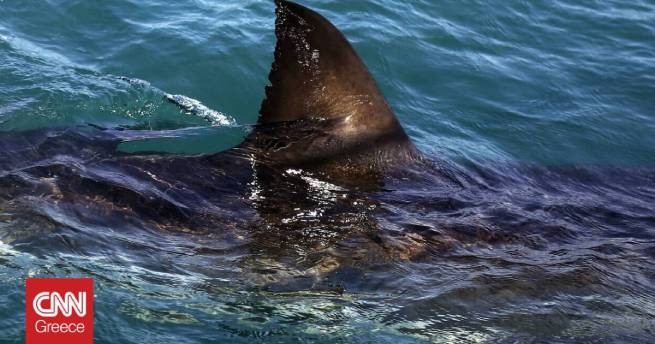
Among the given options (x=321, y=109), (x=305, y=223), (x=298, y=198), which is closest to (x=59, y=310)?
(x=305, y=223)

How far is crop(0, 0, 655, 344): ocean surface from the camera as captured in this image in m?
5.08

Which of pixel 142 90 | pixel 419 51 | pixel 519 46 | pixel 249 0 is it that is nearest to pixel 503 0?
pixel 519 46

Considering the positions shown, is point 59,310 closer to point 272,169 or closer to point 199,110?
point 272,169

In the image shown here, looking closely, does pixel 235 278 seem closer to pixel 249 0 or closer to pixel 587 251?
pixel 587 251

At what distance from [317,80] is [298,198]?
2.83 feet

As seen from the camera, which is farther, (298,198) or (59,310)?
(298,198)

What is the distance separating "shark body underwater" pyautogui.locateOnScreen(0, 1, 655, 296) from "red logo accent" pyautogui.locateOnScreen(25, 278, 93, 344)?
336 mm

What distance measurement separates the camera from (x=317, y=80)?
5938 millimetres

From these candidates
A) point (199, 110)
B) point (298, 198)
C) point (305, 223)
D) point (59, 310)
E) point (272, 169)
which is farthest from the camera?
point (199, 110)

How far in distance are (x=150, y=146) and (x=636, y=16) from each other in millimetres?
8527

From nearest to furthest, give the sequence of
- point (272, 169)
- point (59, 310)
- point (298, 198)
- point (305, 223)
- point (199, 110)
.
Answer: point (59, 310) < point (305, 223) < point (298, 198) < point (272, 169) < point (199, 110)

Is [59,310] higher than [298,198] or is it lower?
lower

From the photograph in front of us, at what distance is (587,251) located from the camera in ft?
19.0

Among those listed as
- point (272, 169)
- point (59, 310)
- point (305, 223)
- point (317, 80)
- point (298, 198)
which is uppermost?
point (317, 80)
